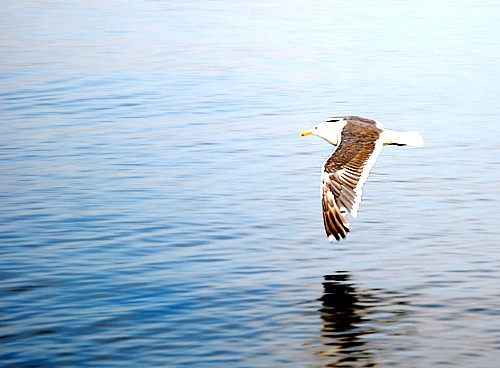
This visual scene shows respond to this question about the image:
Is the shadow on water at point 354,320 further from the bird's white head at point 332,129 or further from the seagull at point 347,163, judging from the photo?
the bird's white head at point 332,129

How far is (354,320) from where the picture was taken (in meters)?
13.8

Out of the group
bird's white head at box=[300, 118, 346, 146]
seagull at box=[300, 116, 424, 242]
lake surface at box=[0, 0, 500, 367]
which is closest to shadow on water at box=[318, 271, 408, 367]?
lake surface at box=[0, 0, 500, 367]

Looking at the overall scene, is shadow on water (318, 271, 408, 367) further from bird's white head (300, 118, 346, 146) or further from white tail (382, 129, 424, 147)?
bird's white head (300, 118, 346, 146)

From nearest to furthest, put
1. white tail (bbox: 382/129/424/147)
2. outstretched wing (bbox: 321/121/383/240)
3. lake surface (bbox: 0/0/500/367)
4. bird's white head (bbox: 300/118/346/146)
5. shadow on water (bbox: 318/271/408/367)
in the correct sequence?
shadow on water (bbox: 318/271/408/367) < lake surface (bbox: 0/0/500/367) < outstretched wing (bbox: 321/121/383/240) < white tail (bbox: 382/129/424/147) < bird's white head (bbox: 300/118/346/146)

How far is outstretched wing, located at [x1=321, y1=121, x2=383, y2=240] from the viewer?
1491 cm

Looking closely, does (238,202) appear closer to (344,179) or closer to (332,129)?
(332,129)

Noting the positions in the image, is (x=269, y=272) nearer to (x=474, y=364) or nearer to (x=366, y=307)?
(x=366, y=307)

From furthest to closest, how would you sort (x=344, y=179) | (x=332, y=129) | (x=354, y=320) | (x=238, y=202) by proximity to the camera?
1. (x=238, y=202)
2. (x=332, y=129)
3. (x=344, y=179)
4. (x=354, y=320)

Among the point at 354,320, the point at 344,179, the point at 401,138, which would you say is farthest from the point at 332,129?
the point at 354,320

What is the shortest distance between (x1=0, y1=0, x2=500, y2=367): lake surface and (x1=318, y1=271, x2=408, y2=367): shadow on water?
1.2 inches

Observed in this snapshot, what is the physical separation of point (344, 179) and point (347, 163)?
30 centimetres

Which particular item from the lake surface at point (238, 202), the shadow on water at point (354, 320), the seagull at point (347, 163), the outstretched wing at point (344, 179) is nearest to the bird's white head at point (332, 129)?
the seagull at point (347, 163)

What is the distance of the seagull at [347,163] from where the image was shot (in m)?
14.9

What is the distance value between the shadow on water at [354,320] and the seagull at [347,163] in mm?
606
